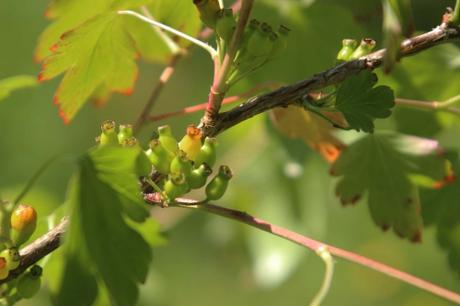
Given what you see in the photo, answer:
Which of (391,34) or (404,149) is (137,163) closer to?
(391,34)

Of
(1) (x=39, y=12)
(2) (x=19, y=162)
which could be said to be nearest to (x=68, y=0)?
(2) (x=19, y=162)

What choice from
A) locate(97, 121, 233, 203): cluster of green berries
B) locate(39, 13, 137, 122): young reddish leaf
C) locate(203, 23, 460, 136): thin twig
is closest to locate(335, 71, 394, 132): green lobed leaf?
locate(203, 23, 460, 136): thin twig

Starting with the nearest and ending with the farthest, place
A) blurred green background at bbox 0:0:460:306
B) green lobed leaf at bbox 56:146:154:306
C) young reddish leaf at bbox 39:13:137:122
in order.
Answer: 1. green lobed leaf at bbox 56:146:154:306
2. young reddish leaf at bbox 39:13:137:122
3. blurred green background at bbox 0:0:460:306

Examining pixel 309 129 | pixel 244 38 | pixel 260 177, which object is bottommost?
pixel 260 177

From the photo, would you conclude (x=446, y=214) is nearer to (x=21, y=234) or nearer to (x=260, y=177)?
(x=260, y=177)

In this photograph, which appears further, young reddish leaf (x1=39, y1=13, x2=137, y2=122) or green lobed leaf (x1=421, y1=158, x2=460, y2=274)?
green lobed leaf (x1=421, y1=158, x2=460, y2=274)

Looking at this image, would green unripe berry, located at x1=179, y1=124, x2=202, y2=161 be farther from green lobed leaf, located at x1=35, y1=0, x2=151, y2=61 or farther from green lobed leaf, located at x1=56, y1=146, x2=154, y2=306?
green lobed leaf, located at x1=35, y1=0, x2=151, y2=61

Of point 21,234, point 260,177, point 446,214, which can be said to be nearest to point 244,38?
point 21,234

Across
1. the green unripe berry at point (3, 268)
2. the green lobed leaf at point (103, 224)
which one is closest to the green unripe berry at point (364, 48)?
the green lobed leaf at point (103, 224)
